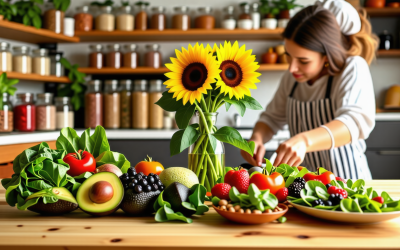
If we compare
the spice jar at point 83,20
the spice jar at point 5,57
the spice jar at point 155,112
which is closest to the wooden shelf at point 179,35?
the spice jar at point 83,20

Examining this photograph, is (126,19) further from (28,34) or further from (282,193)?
(282,193)

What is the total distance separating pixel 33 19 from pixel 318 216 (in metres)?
2.67

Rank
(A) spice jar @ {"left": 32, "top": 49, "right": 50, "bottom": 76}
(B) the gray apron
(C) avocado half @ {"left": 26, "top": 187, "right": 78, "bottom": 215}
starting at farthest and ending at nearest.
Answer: (A) spice jar @ {"left": 32, "top": 49, "right": 50, "bottom": 76}
(B) the gray apron
(C) avocado half @ {"left": 26, "top": 187, "right": 78, "bottom": 215}

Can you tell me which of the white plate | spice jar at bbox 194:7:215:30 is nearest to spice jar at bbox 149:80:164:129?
spice jar at bbox 194:7:215:30

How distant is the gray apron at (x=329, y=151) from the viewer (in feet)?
5.64

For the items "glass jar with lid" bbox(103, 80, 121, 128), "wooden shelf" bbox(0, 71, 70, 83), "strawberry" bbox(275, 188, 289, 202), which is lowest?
"strawberry" bbox(275, 188, 289, 202)

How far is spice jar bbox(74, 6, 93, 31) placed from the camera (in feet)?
10.3

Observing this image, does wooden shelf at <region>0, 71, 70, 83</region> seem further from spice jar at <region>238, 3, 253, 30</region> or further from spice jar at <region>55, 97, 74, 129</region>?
spice jar at <region>238, 3, 253, 30</region>

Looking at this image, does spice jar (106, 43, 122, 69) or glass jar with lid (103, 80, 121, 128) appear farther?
spice jar (106, 43, 122, 69)

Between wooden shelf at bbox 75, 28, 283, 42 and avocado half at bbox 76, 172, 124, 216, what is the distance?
2429 mm

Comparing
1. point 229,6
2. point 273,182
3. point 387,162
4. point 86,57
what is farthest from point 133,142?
point 273,182

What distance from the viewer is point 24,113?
2.54m

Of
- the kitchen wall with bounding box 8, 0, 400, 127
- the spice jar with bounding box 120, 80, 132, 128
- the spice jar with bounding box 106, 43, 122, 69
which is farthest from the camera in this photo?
the kitchen wall with bounding box 8, 0, 400, 127

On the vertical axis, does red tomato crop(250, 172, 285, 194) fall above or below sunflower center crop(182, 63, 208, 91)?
below
